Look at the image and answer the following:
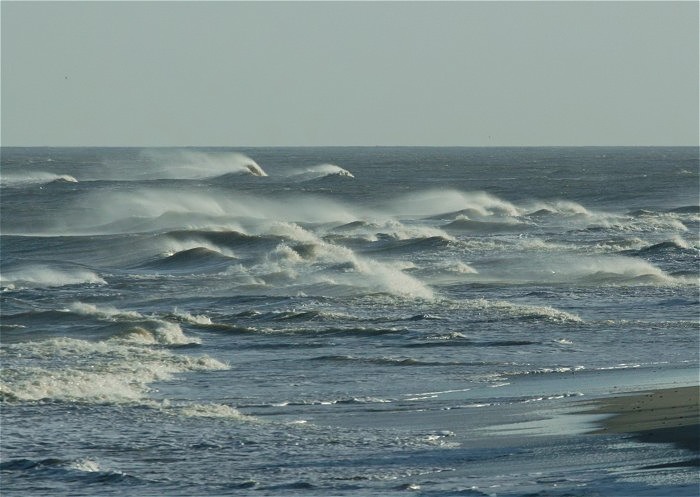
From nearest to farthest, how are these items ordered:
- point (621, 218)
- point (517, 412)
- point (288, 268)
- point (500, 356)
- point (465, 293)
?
1. point (517, 412)
2. point (500, 356)
3. point (465, 293)
4. point (288, 268)
5. point (621, 218)

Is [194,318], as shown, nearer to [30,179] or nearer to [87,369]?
[87,369]

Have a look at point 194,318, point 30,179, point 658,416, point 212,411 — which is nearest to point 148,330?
point 194,318

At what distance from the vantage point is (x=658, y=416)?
44.1 feet

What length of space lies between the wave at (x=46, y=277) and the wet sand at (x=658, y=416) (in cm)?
1922

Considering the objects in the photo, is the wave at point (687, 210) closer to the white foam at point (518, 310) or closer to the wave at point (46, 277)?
the wave at point (46, 277)

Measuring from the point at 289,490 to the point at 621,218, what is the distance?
45.6 m

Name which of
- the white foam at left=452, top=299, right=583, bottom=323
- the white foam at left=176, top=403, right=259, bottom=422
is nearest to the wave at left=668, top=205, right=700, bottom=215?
the white foam at left=452, top=299, right=583, bottom=323

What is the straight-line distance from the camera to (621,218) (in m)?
54.9

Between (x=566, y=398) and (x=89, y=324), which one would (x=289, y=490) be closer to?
(x=566, y=398)

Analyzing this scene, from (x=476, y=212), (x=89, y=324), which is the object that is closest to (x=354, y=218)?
(x=476, y=212)

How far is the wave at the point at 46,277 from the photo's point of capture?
3203 cm

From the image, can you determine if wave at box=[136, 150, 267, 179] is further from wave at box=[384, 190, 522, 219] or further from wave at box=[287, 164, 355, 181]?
wave at box=[384, 190, 522, 219]

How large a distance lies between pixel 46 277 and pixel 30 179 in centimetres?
7335

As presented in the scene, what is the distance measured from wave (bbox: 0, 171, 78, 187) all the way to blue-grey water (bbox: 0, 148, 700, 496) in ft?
163
